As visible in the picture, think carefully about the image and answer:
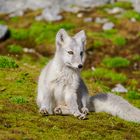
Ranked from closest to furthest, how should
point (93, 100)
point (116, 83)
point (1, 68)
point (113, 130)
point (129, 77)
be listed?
point (113, 130), point (93, 100), point (1, 68), point (116, 83), point (129, 77)

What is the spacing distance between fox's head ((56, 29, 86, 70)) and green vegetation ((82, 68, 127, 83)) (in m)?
15.1

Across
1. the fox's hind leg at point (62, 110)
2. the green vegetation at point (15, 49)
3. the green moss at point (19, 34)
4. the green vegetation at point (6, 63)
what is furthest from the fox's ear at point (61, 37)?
the green moss at point (19, 34)

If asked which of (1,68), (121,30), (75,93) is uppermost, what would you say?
(75,93)

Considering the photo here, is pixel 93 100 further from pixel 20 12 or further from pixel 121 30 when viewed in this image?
pixel 20 12

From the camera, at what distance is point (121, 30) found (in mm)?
43906

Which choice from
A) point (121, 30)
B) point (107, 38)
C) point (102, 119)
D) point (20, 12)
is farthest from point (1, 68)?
point (20, 12)

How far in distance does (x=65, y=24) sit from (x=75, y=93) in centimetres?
2936

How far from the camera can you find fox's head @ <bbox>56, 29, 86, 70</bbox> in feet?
51.0

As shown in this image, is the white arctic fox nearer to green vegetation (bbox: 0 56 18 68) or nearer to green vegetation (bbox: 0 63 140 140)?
green vegetation (bbox: 0 63 140 140)

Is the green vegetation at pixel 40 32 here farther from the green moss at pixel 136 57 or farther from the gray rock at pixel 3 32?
the green moss at pixel 136 57

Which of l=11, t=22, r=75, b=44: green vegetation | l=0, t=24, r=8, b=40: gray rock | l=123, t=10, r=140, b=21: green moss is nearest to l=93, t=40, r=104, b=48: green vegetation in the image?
l=11, t=22, r=75, b=44: green vegetation

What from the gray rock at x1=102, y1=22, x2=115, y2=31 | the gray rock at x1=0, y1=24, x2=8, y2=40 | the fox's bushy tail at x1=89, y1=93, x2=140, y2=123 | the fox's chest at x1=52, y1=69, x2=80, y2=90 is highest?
the fox's chest at x1=52, y1=69, x2=80, y2=90

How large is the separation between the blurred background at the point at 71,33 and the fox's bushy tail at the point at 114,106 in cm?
217

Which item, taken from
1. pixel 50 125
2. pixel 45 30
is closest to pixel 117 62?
pixel 45 30
